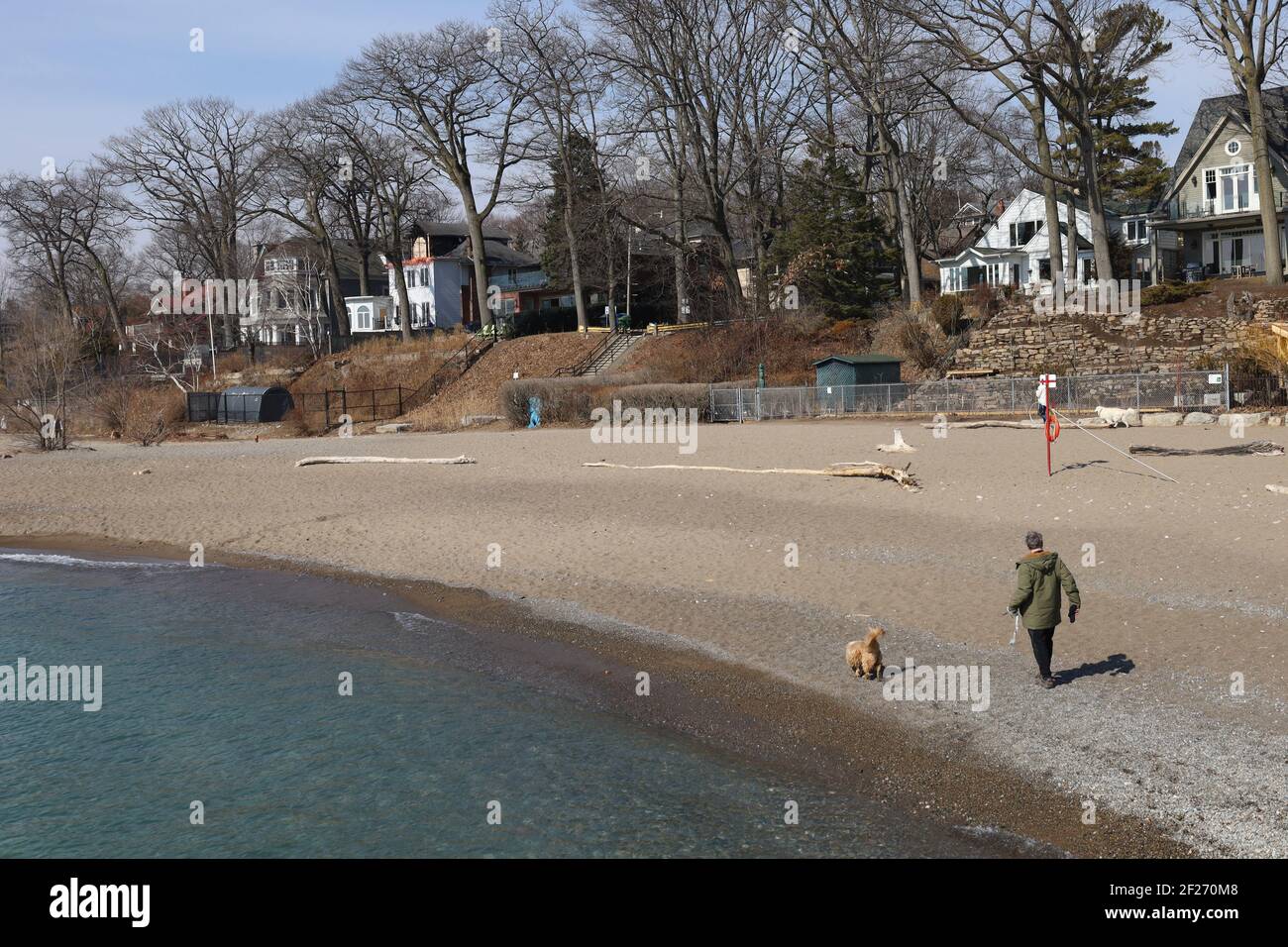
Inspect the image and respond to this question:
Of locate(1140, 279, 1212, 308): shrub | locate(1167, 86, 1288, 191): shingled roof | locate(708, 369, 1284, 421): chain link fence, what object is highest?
locate(1167, 86, 1288, 191): shingled roof

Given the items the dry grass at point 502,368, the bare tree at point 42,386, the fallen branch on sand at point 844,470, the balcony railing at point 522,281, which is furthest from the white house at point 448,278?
the fallen branch on sand at point 844,470

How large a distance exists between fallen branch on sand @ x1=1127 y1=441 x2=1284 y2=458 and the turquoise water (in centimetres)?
1484

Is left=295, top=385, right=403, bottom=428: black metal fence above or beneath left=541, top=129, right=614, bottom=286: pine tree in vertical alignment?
beneath

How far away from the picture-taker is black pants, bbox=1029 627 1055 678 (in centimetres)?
1091

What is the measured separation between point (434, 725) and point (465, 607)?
456 centimetres

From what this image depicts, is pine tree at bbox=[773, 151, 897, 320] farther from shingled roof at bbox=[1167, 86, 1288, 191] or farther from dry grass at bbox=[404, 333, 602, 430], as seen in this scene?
shingled roof at bbox=[1167, 86, 1288, 191]

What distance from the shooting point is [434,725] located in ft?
39.0

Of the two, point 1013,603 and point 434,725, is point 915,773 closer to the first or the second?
point 1013,603

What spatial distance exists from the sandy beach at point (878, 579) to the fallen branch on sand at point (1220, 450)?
0.64 m

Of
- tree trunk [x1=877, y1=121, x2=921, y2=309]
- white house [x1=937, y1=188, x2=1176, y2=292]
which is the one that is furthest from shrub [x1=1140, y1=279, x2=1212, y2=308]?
white house [x1=937, y1=188, x2=1176, y2=292]

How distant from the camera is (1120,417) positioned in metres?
28.8

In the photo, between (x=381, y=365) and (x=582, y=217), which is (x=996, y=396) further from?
(x=381, y=365)

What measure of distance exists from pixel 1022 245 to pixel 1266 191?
2200cm
